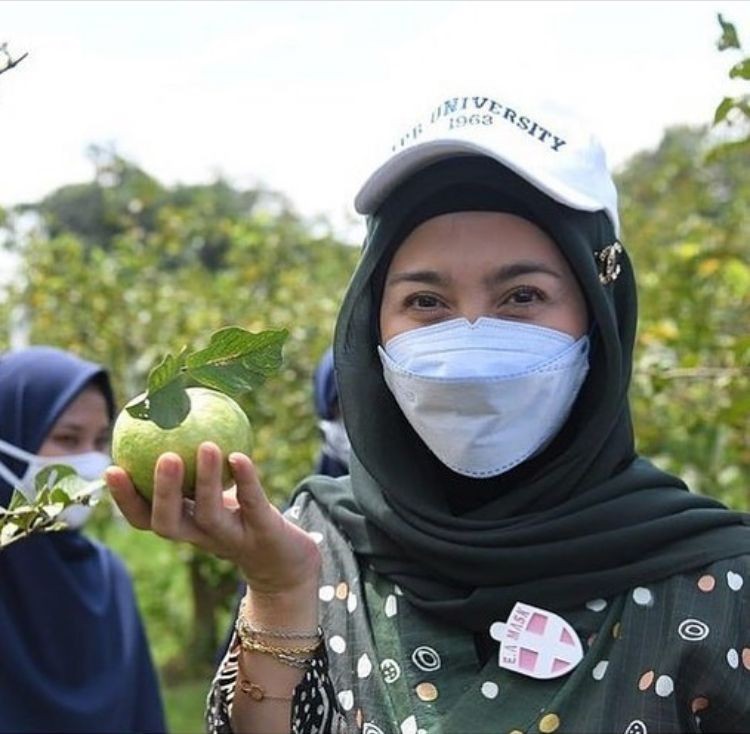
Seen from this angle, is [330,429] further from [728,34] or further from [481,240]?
[728,34]

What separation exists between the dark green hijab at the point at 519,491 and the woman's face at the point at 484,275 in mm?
19

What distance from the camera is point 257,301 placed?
593cm

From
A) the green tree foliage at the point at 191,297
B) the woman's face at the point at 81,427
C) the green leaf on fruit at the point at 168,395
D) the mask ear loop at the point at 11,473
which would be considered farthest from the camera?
the green tree foliage at the point at 191,297

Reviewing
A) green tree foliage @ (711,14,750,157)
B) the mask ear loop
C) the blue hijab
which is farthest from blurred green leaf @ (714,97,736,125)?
the blue hijab

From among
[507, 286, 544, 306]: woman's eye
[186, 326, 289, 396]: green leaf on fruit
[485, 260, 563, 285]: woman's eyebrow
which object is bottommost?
[186, 326, 289, 396]: green leaf on fruit

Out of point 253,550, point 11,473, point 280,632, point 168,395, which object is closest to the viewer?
point 168,395

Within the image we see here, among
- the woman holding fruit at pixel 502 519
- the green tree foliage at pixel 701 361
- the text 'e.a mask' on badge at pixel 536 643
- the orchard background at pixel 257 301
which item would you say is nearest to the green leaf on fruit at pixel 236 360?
the woman holding fruit at pixel 502 519

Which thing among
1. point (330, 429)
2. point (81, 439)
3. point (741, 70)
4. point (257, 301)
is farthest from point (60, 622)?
point (257, 301)

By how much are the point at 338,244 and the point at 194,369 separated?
5725mm

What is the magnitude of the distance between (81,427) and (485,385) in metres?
1.72

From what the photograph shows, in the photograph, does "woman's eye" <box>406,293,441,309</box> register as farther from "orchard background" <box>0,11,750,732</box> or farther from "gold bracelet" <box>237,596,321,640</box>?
"orchard background" <box>0,11,750,732</box>

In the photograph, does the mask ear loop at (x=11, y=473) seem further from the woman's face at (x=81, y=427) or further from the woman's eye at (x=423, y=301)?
the woman's eye at (x=423, y=301)

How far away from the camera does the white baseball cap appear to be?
58.7 inches

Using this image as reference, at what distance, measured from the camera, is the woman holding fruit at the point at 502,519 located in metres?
1.43
